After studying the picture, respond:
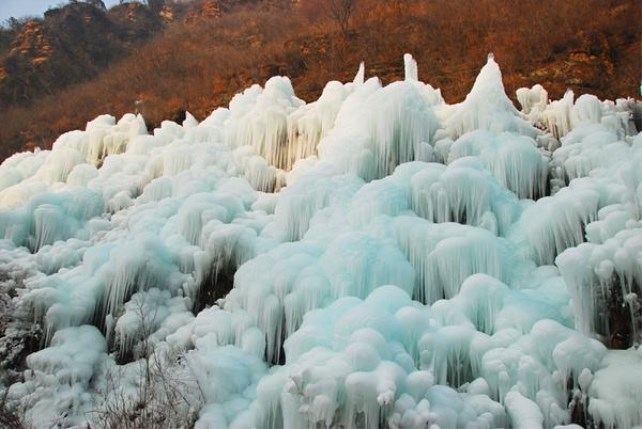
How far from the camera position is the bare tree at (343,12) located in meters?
15.1

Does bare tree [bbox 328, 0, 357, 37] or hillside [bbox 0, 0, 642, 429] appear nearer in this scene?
hillside [bbox 0, 0, 642, 429]

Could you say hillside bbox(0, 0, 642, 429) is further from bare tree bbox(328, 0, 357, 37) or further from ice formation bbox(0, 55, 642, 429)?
bare tree bbox(328, 0, 357, 37)

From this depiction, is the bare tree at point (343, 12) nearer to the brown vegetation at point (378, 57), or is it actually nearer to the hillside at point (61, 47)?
the brown vegetation at point (378, 57)

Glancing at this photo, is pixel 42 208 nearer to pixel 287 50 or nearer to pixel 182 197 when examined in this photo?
pixel 182 197

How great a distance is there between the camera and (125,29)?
2575cm

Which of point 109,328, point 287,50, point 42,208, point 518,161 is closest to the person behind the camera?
point 109,328

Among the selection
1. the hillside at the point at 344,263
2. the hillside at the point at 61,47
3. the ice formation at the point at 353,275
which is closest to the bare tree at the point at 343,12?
the hillside at the point at 344,263

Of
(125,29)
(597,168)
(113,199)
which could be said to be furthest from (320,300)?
(125,29)

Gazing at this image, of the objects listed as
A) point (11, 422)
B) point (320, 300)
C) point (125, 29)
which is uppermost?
point (125, 29)

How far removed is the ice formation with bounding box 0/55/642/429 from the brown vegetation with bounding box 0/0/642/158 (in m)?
2.84

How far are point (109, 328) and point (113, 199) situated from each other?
2.86 metres

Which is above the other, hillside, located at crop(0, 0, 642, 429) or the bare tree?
the bare tree

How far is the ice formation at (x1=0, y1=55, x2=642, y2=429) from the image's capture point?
464cm

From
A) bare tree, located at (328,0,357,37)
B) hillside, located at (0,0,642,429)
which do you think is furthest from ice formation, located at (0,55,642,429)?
bare tree, located at (328,0,357,37)
